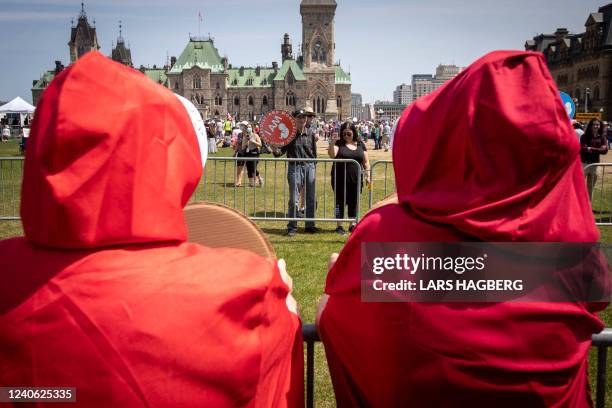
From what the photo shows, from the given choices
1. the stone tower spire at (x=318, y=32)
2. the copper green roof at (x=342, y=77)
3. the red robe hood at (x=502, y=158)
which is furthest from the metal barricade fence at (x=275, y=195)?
the copper green roof at (x=342, y=77)

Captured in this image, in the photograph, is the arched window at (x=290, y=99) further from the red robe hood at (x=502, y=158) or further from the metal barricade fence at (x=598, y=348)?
the red robe hood at (x=502, y=158)

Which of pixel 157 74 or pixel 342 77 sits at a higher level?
pixel 157 74

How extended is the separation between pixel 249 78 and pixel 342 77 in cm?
1943

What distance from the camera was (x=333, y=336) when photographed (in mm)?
1512

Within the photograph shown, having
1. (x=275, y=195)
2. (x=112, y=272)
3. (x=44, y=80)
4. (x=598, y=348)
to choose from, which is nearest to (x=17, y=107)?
(x=275, y=195)

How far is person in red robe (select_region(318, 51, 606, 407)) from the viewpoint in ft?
3.87

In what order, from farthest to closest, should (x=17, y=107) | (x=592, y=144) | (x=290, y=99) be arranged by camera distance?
(x=290, y=99), (x=17, y=107), (x=592, y=144)

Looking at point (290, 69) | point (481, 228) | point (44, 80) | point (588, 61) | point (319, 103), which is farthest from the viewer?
point (290, 69)

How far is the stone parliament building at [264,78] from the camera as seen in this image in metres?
94.8

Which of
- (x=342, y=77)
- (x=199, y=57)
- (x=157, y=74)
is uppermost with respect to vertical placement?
(x=199, y=57)

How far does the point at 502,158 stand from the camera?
1.17 m

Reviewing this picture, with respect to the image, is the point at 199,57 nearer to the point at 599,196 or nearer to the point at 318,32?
the point at 318,32

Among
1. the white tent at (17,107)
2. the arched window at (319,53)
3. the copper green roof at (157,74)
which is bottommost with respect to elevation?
the white tent at (17,107)

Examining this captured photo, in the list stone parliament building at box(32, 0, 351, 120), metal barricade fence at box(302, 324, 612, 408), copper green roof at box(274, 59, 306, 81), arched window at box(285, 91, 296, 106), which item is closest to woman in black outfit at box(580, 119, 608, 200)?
metal barricade fence at box(302, 324, 612, 408)
